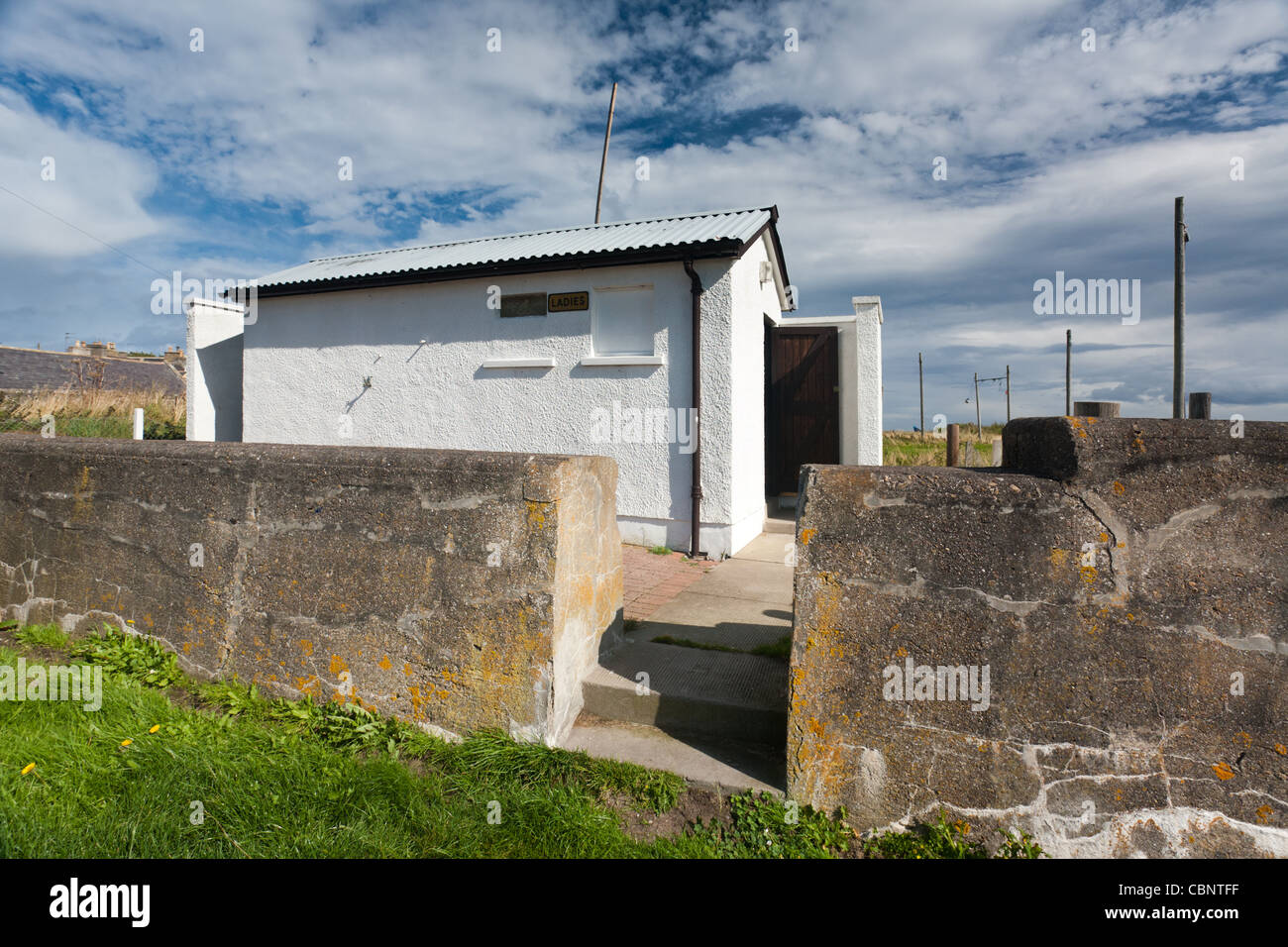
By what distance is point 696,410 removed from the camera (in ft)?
22.6

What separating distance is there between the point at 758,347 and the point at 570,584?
19.9ft

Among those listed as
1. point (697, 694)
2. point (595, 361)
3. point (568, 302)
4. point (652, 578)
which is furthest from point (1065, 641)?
point (568, 302)

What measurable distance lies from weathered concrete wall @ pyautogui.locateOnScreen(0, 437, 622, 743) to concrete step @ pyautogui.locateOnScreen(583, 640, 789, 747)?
0.55 feet

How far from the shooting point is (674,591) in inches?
210

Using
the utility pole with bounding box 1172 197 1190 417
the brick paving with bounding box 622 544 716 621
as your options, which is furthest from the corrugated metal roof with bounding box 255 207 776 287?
the utility pole with bounding box 1172 197 1190 417

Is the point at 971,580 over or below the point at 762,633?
over

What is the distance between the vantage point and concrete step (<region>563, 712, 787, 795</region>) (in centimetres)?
254

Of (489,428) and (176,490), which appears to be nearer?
(176,490)

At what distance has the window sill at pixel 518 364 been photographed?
7.54 m

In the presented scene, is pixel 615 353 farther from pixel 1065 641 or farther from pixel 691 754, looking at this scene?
pixel 1065 641
